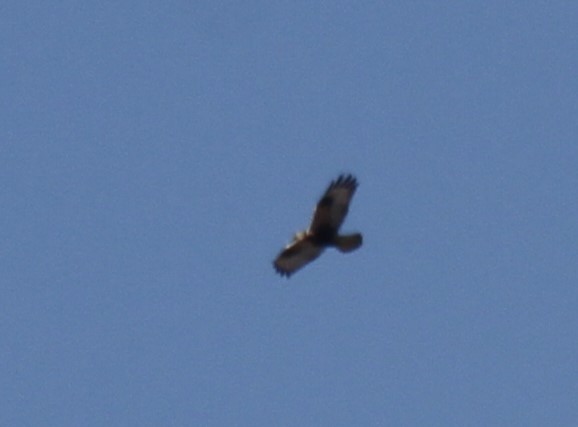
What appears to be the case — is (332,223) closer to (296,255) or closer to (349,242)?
(349,242)

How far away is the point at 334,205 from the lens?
53125 mm

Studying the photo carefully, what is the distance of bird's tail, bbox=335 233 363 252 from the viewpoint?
53188 mm

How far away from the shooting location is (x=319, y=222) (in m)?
53.3

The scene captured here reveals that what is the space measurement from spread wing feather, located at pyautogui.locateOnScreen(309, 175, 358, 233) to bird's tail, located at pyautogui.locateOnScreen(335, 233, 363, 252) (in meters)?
0.20

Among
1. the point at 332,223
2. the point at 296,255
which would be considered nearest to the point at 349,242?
the point at 332,223

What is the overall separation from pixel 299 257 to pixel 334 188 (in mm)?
1746

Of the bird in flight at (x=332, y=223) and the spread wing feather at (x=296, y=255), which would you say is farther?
the spread wing feather at (x=296, y=255)

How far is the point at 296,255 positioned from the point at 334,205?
1.46 m

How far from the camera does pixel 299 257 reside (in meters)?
54.2

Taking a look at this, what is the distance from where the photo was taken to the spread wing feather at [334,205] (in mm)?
52969

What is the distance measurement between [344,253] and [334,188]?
1.10 meters

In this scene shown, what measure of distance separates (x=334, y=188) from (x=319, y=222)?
67 cm

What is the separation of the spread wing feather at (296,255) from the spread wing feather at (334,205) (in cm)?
45

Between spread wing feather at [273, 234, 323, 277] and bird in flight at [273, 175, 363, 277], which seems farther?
spread wing feather at [273, 234, 323, 277]
